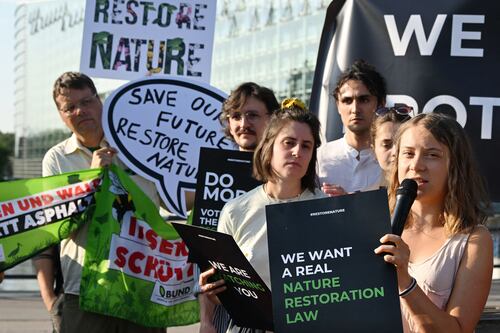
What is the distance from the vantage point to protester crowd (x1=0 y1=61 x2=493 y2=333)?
344 centimetres

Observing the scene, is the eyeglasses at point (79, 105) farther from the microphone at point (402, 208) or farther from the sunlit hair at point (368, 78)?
the microphone at point (402, 208)

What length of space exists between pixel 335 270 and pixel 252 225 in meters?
1.08

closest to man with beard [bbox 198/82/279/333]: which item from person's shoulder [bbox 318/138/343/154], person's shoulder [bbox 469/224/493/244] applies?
person's shoulder [bbox 318/138/343/154]

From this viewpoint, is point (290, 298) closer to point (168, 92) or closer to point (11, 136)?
point (168, 92)

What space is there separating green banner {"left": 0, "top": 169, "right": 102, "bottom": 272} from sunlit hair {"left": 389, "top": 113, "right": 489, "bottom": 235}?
2.48m

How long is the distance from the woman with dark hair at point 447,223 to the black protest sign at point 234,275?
604mm

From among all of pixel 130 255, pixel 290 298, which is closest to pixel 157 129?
pixel 130 255

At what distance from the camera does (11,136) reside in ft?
374

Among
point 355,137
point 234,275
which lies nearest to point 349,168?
point 355,137

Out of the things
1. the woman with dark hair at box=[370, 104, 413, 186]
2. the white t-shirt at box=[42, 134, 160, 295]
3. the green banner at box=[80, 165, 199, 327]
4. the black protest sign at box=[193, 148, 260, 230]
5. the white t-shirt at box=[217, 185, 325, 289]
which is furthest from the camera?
the white t-shirt at box=[42, 134, 160, 295]

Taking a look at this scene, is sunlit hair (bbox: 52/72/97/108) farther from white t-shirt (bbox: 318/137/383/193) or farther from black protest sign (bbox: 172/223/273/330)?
black protest sign (bbox: 172/223/273/330)

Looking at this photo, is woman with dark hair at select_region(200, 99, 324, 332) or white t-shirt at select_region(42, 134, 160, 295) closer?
Result: woman with dark hair at select_region(200, 99, 324, 332)

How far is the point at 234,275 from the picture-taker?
3.91 m

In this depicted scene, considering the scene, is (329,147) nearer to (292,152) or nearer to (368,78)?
(368,78)
